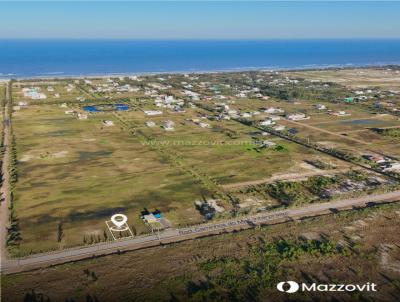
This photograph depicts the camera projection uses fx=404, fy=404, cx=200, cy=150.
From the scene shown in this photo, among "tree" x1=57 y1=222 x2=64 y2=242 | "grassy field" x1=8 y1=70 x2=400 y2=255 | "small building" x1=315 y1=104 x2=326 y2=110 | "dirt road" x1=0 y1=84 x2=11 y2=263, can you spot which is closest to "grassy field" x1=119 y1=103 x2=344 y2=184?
"grassy field" x1=8 y1=70 x2=400 y2=255

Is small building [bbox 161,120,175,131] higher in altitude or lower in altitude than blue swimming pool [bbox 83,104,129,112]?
higher

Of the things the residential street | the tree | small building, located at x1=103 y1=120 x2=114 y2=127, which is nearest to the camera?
the residential street

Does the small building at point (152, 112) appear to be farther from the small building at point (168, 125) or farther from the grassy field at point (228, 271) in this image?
the grassy field at point (228, 271)

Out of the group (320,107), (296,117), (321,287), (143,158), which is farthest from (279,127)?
(321,287)

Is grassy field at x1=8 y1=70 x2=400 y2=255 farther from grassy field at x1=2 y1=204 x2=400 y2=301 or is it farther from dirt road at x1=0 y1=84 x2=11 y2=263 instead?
grassy field at x1=2 y1=204 x2=400 y2=301

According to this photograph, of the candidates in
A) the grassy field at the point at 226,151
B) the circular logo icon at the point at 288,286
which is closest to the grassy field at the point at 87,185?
the grassy field at the point at 226,151

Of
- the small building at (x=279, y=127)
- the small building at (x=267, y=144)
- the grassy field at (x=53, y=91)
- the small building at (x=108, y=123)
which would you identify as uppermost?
the small building at (x=267, y=144)
